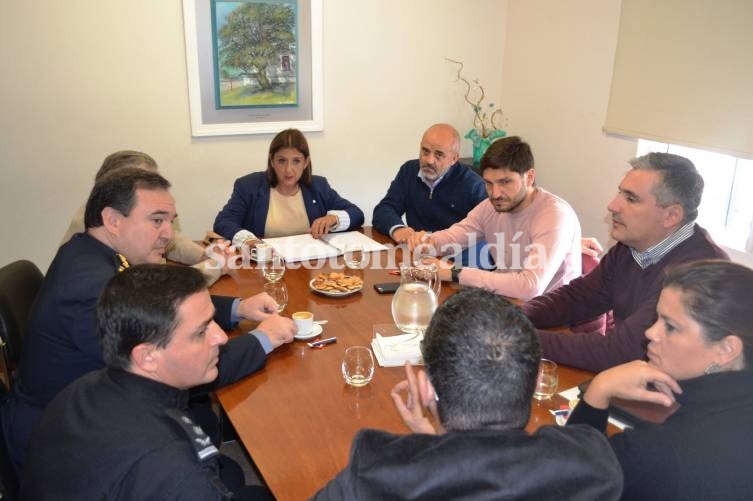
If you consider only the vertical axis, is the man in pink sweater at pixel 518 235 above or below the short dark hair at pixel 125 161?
below

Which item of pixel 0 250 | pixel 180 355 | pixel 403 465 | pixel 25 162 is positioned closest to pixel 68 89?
pixel 25 162

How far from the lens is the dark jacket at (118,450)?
1062mm

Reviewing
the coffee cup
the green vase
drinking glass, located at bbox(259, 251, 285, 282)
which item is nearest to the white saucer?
the coffee cup

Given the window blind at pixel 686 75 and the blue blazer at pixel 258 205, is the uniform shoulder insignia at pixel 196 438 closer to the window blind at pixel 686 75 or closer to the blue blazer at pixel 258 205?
the blue blazer at pixel 258 205

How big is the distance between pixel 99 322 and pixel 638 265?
1.67m

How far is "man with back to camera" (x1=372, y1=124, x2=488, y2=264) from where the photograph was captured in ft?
10.5

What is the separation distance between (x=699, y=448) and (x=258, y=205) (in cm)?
250

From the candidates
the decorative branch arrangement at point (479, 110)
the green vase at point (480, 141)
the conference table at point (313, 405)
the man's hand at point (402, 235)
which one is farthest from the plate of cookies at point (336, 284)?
the decorative branch arrangement at point (479, 110)

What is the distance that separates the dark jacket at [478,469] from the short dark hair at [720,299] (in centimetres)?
47

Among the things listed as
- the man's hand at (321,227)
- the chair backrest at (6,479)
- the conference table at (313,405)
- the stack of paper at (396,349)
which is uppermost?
the man's hand at (321,227)

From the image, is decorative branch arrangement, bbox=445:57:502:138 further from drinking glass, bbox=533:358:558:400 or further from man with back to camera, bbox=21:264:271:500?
man with back to camera, bbox=21:264:271:500

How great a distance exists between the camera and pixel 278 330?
69.6 inches

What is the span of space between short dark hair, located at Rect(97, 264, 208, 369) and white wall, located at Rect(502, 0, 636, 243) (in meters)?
3.05

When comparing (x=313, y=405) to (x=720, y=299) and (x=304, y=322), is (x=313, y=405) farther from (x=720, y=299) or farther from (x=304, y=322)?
(x=720, y=299)
